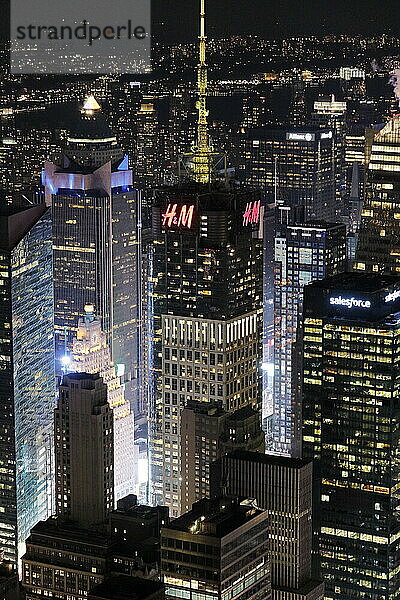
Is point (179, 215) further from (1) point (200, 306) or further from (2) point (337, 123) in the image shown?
(2) point (337, 123)

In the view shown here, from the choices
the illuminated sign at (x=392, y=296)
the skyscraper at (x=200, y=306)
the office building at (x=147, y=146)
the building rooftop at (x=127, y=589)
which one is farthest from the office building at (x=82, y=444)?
the office building at (x=147, y=146)

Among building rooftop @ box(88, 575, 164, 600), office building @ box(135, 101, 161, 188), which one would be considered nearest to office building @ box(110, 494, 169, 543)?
building rooftop @ box(88, 575, 164, 600)

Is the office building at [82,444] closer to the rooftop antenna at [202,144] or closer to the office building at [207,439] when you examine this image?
the office building at [207,439]

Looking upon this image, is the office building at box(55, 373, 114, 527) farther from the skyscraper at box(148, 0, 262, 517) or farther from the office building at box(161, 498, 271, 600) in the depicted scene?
the office building at box(161, 498, 271, 600)

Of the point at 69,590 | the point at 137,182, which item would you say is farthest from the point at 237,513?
the point at 137,182

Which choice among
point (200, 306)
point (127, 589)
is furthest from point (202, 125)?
point (127, 589)
